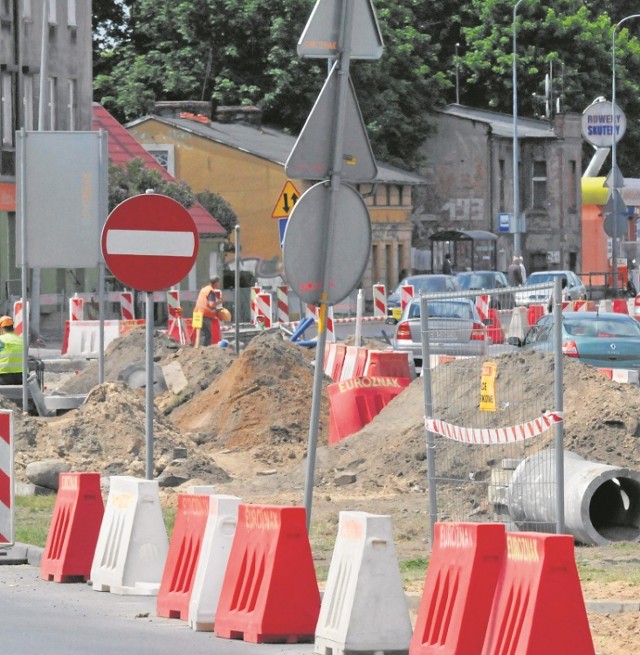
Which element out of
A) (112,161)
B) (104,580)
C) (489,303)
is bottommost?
(104,580)

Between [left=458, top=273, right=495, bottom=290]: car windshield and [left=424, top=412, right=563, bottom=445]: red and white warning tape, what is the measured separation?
4326 cm

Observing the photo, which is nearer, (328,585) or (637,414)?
(328,585)

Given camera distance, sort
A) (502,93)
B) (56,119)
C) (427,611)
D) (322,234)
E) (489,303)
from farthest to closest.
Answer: (502,93) < (56,119) < (489,303) < (322,234) < (427,611)

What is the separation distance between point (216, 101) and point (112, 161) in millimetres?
19594

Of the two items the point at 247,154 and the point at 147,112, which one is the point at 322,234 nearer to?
the point at 247,154

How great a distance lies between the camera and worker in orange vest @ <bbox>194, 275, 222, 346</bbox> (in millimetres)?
35438

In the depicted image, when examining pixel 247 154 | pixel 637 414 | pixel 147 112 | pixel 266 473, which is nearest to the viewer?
pixel 637 414

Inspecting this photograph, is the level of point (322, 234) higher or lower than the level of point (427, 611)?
higher

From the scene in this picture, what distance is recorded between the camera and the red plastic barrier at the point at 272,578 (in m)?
9.55

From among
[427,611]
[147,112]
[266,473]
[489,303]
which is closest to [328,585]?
[427,611]

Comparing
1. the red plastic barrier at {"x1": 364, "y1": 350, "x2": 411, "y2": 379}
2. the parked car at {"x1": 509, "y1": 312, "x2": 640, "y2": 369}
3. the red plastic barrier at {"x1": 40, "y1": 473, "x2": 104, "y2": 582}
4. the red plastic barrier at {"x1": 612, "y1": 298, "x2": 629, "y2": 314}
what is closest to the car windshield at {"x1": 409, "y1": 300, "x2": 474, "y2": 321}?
the red plastic barrier at {"x1": 40, "y1": 473, "x2": 104, "y2": 582}

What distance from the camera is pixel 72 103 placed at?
55656 mm

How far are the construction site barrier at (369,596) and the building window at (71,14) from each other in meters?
47.0

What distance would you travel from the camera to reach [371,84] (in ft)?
250
